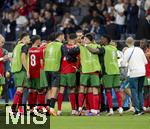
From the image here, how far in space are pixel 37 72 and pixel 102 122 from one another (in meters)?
3.06

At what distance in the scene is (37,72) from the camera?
2442 centimetres

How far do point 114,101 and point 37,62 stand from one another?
4.63 meters

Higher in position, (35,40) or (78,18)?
(78,18)

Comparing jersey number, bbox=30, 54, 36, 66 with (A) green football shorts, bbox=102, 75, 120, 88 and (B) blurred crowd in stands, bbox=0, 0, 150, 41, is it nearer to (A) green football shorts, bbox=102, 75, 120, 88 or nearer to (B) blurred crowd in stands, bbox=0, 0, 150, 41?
(A) green football shorts, bbox=102, 75, 120, 88

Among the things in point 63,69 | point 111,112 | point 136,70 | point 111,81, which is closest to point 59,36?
point 63,69

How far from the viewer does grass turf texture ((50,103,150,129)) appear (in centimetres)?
2097

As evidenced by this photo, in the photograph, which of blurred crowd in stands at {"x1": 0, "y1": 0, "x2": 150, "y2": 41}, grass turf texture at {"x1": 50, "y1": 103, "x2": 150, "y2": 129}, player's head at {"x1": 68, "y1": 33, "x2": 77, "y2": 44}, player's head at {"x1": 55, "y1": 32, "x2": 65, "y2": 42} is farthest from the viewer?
blurred crowd in stands at {"x1": 0, "y1": 0, "x2": 150, "y2": 41}

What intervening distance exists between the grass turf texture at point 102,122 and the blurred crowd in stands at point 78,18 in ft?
27.5

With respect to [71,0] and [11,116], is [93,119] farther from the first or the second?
[71,0]

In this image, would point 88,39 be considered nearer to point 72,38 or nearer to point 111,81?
point 72,38

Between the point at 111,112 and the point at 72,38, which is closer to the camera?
the point at 72,38

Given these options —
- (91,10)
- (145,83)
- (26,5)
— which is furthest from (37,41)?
(26,5)

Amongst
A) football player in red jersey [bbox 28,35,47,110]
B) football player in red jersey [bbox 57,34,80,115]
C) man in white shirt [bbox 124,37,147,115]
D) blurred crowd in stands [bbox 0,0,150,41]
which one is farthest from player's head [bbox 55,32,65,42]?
blurred crowd in stands [bbox 0,0,150,41]

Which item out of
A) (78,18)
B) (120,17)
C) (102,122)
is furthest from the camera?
(78,18)
